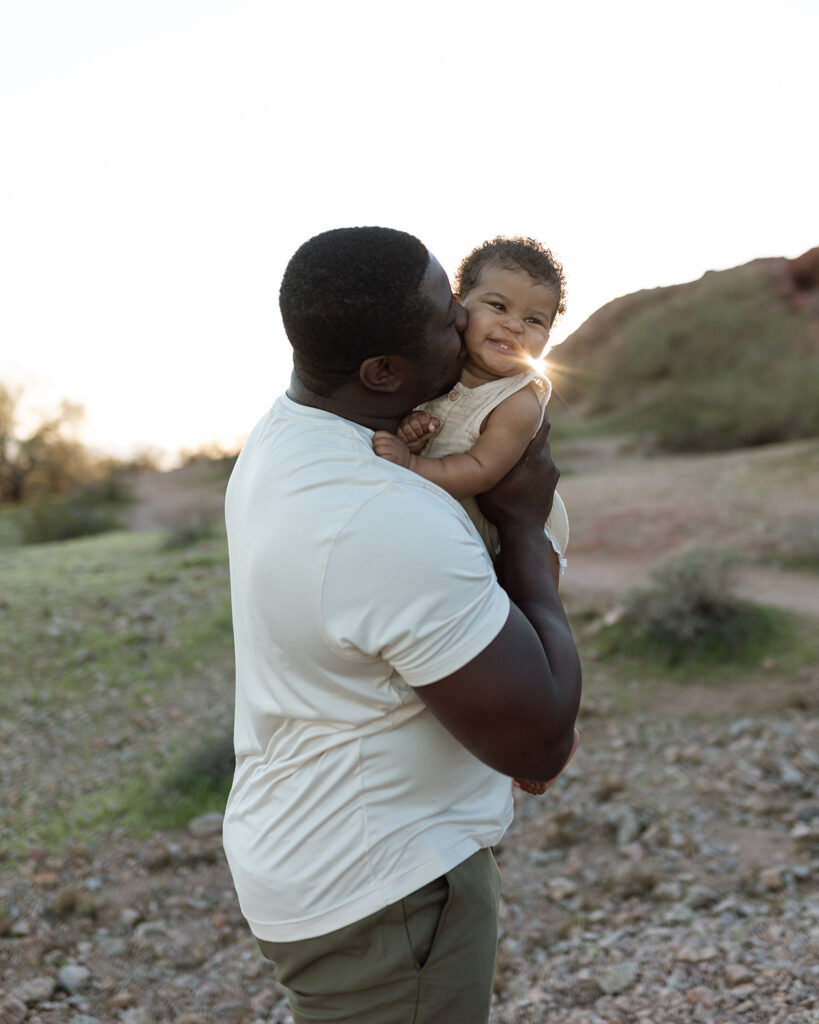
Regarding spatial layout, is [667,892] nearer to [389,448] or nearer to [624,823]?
[624,823]

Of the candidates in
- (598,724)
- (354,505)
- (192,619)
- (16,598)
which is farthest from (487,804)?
(16,598)

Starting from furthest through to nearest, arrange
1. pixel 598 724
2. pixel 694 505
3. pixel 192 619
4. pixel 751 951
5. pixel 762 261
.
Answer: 1. pixel 762 261
2. pixel 694 505
3. pixel 192 619
4. pixel 598 724
5. pixel 751 951

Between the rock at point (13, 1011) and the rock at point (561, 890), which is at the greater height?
the rock at point (13, 1011)

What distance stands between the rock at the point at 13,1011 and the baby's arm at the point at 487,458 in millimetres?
2697

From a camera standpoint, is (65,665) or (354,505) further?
(65,665)

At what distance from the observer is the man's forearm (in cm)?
143

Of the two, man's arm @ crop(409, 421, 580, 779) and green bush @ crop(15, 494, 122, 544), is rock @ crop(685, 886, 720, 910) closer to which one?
man's arm @ crop(409, 421, 580, 779)

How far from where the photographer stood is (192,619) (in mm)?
7309

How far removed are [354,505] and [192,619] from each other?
246 inches

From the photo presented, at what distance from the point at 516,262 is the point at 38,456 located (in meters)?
19.3

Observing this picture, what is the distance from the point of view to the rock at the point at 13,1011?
3295 mm

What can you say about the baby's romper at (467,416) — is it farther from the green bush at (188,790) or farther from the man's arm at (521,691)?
the green bush at (188,790)

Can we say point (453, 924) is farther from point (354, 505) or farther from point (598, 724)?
point (598, 724)

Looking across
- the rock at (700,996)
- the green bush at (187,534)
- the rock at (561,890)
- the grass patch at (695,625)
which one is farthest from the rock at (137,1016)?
the green bush at (187,534)
